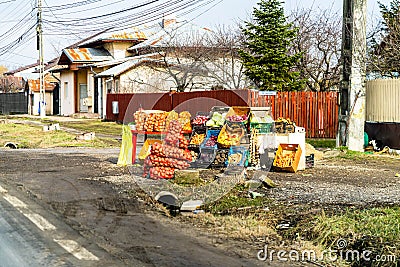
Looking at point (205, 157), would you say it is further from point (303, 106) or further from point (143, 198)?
point (303, 106)

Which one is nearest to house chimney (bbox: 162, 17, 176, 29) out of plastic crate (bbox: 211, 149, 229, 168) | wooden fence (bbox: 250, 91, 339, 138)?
wooden fence (bbox: 250, 91, 339, 138)

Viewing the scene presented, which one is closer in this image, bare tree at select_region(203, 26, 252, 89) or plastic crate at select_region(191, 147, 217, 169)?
plastic crate at select_region(191, 147, 217, 169)

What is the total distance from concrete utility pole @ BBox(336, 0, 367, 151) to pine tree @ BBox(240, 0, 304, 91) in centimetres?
1092

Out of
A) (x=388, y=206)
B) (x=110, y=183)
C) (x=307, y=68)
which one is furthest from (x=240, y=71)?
(x=388, y=206)

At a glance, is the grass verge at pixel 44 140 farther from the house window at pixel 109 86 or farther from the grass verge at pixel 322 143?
the house window at pixel 109 86

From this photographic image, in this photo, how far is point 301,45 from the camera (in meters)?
38.7

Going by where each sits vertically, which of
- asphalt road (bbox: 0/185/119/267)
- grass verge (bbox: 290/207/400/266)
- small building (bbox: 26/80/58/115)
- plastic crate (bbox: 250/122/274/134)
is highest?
small building (bbox: 26/80/58/115)

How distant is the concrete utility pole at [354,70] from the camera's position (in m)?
20.9

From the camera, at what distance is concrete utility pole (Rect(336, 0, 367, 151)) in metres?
20.9

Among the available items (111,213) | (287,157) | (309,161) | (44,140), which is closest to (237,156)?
(287,157)

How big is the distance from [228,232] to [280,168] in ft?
21.4

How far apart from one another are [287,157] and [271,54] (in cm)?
1833

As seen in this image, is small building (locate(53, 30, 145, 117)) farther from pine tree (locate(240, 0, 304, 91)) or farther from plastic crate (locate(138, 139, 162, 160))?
plastic crate (locate(138, 139, 162, 160))

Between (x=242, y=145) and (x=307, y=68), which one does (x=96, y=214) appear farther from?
(x=307, y=68)
